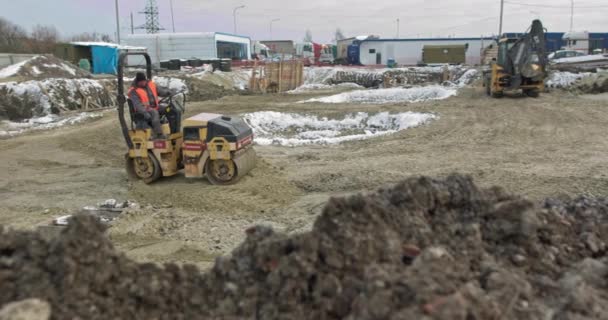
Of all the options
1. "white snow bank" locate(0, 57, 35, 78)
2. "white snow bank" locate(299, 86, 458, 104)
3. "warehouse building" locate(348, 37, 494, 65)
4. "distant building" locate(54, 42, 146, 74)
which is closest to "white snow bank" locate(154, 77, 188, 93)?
"white snow bank" locate(0, 57, 35, 78)

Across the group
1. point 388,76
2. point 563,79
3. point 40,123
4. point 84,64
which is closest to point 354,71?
point 388,76

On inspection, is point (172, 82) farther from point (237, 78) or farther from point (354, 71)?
point (354, 71)

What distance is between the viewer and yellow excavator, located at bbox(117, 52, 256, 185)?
25.0ft

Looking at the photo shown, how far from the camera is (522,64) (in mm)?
18281

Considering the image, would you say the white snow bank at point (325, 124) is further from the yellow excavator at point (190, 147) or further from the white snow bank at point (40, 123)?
the white snow bank at point (40, 123)

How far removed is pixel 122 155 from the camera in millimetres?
11336

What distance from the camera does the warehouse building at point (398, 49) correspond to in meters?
54.0

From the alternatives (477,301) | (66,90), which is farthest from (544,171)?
(66,90)

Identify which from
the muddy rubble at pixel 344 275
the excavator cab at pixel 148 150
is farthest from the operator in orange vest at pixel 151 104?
the muddy rubble at pixel 344 275

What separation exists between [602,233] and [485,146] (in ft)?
23.1

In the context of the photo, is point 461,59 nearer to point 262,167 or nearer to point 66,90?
point 66,90

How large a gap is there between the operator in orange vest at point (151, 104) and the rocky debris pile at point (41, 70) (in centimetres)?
1922

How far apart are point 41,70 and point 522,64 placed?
2362 centimetres

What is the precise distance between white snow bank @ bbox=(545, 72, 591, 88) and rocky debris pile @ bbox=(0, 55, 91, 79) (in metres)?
23.9
